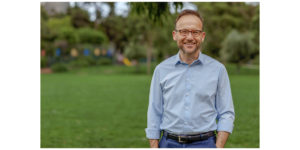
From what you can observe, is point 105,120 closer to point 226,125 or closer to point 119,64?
point 226,125

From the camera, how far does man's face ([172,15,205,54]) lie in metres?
2.32

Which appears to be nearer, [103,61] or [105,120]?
[105,120]

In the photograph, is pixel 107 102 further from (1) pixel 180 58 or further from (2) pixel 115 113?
(1) pixel 180 58

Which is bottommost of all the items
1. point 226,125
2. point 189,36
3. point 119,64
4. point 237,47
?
point 119,64

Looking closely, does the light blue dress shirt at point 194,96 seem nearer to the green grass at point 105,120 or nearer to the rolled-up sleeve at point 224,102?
the rolled-up sleeve at point 224,102

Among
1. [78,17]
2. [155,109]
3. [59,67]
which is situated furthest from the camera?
[78,17]

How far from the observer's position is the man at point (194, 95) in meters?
2.33

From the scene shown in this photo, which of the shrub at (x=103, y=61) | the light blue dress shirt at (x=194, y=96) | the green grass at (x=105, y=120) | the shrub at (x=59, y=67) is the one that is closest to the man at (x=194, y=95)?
the light blue dress shirt at (x=194, y=96)

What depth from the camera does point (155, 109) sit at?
8.09ft

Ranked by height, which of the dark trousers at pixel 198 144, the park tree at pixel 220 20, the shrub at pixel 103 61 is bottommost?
the shrub at pixel 103 61

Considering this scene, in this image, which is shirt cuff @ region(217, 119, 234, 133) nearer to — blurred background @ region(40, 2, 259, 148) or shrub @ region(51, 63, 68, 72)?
blurred background @ region(40, 2, 259, 148)

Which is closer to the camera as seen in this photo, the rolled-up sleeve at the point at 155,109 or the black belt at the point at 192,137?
the black belt at the point at 192,137

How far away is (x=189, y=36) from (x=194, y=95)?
1.30ft

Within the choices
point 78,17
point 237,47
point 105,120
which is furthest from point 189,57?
point 78,17
